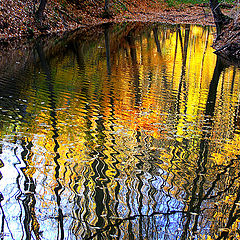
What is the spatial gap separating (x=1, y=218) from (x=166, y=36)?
71.7ft

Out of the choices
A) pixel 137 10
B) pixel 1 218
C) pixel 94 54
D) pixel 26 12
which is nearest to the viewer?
pixel 1 218

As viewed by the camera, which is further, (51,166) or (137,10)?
(137,10)

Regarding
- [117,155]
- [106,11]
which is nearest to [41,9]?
[106,11]

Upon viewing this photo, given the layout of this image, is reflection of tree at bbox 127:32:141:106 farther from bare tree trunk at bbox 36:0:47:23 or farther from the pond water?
bare tree trunk at bbox 36:0:47:23

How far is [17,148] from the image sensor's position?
5.72m

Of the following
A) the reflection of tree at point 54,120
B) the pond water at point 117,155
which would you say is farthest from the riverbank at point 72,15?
the pond water at point 117,155

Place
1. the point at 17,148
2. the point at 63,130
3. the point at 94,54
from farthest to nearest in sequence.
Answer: the point at 94,54, the point at 63,130, the point at 17,148

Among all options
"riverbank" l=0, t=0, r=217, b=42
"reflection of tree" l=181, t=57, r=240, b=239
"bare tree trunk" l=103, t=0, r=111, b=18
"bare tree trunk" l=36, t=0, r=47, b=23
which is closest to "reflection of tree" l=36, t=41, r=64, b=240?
"reflection of tree" l=181, t=57, r=240, b=239

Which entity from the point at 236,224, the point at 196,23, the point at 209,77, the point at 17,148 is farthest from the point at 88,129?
the point at 196,23

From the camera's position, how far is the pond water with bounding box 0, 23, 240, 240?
155 inches

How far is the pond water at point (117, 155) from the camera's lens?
394 centimetres

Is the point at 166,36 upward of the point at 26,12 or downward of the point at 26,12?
downward

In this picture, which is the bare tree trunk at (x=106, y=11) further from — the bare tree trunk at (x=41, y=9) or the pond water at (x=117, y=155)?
the pond water at (x=117, y=155)

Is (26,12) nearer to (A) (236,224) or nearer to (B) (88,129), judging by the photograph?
(B) (88,129)
